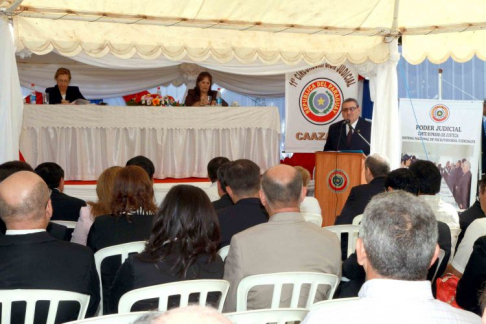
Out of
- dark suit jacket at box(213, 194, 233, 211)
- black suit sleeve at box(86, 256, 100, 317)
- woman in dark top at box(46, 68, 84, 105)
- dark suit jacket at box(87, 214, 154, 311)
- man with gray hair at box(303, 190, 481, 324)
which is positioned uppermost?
woman in dark top at box(46, 68, 84, 105)

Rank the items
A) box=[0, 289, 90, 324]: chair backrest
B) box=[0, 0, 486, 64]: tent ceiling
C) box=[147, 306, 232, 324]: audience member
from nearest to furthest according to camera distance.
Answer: box=[147, 306, 232, 324]: audience member < box=[0, 289, 90, 324]: chair backrest < box=[0, 0, 486, 64]: tent ceiling

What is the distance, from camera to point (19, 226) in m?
2.93

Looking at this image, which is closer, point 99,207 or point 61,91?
point 99,207

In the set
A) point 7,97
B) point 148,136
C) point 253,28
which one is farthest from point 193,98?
point 7,97

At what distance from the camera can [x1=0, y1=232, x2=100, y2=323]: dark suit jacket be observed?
2.81m

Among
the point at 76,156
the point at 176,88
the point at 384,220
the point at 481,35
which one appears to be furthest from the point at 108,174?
the point at 176,88

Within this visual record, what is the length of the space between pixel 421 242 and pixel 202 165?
6.52 m

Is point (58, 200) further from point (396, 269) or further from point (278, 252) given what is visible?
point (396, 269)

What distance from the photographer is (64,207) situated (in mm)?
4812

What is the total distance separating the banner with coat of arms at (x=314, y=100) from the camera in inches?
344

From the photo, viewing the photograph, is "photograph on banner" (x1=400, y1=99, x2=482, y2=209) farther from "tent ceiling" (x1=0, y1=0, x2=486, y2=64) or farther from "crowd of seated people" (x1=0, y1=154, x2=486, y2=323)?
"crowd of seated people" (x1=0, y1=154, x2=486, y2=323)

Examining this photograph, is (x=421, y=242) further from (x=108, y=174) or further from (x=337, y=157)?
(x=337, y=157)

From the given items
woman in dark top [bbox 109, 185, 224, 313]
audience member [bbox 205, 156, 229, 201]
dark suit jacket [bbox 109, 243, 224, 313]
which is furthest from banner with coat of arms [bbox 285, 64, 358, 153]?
dark suit jacket [bbox 109, 243, 224, 313]

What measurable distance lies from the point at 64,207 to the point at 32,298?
230 cm
